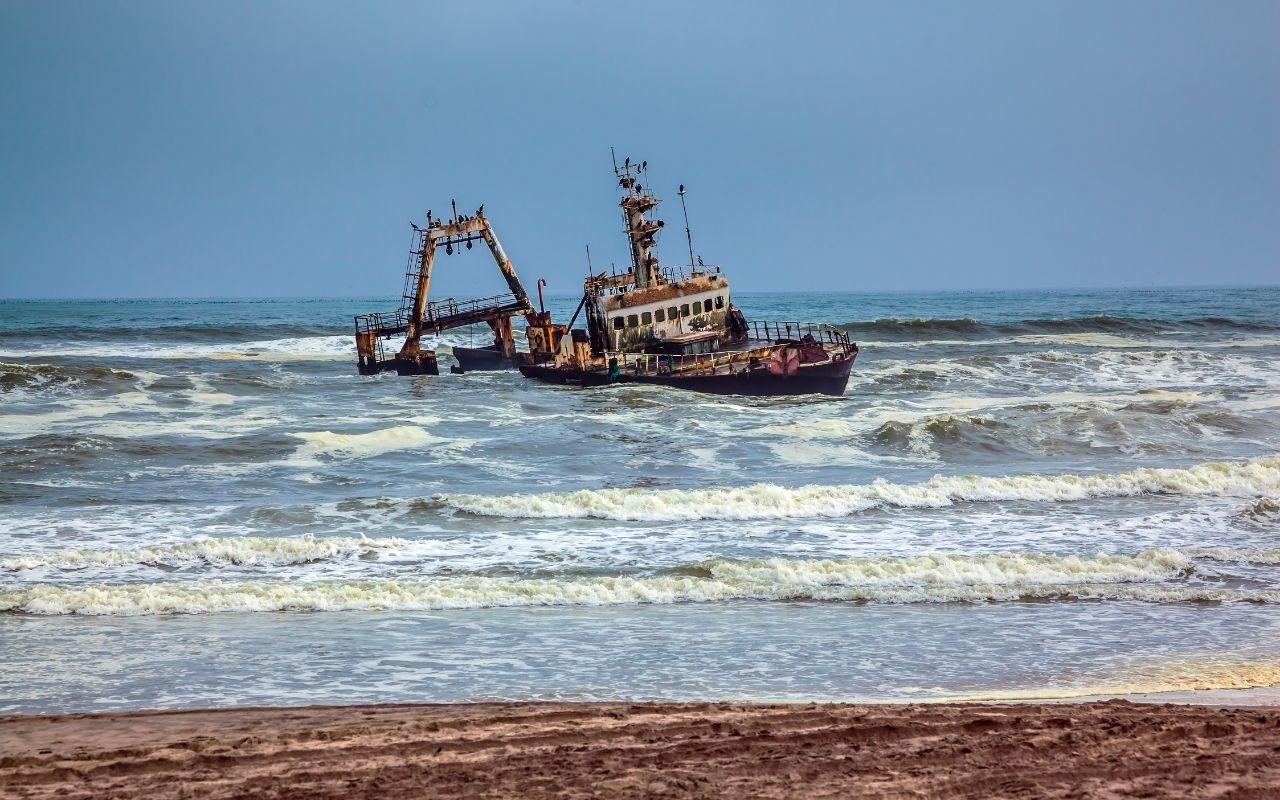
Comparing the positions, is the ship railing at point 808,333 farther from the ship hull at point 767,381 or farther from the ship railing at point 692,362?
the ship hull at point 767,381

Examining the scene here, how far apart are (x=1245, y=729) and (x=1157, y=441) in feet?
67.1

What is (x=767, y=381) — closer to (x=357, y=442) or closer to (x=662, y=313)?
(x=662, y=313)

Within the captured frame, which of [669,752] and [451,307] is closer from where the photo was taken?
[669,752]

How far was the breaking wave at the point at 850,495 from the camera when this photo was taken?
698 inches

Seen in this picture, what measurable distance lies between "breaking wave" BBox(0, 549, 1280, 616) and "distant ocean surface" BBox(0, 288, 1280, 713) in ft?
0.15

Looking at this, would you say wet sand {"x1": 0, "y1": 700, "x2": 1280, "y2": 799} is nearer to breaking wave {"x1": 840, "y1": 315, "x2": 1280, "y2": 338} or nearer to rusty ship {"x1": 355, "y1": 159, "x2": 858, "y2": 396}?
rusty ship {"x1": 355, "y1": 159, "x2": 858, "y2": 396}

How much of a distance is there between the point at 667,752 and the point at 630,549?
847 centimetres

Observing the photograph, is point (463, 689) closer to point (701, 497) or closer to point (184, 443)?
point (701, 497)

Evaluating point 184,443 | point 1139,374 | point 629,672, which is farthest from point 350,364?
point 629,672

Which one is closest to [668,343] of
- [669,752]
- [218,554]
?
[218,554]

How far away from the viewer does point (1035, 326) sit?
74.5m

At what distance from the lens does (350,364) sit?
53.5 metres

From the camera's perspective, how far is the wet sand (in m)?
6.04

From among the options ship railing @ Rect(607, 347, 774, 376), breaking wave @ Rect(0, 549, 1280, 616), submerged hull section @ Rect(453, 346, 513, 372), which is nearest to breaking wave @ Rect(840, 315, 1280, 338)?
submerged hull section @ Rect(453, 346, 513, 372)
